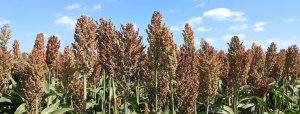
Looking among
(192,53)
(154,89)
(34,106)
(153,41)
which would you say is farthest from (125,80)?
(34,106)

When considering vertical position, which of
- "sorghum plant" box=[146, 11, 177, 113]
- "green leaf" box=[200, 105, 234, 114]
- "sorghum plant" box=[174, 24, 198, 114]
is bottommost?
"green leaf" box=[200, 105, 234, 114]

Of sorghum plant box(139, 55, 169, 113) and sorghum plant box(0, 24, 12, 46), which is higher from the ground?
sorghum plant box(0, 24, 12, 46)

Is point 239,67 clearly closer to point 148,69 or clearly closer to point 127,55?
point 148,69

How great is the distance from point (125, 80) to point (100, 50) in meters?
1.22

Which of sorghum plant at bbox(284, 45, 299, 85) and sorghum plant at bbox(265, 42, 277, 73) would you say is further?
sorghum plant at bbox(265, 42, 277, 73)

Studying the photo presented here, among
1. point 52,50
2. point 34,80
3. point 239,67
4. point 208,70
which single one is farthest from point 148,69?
point 52,50

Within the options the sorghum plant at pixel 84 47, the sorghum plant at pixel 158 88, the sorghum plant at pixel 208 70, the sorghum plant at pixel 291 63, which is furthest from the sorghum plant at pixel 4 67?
the sorghum plant at pixel 291 63

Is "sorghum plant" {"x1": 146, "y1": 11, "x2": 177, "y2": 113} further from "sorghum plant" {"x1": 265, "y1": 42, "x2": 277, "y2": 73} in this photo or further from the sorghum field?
"sorghum plant" {"x1": 265, "y1": 42, "x2": 277, "y2": 73}

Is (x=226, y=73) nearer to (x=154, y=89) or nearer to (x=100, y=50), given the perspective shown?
(x=154, y=89)

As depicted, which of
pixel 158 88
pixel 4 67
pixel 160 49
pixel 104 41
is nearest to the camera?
pixel 160 49

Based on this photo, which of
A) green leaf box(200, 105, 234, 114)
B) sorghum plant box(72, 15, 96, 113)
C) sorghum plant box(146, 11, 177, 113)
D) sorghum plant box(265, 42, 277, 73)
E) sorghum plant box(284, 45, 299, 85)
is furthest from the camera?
sorghum plant box(265, 42, 277, 73)

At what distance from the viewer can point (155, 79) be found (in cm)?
314

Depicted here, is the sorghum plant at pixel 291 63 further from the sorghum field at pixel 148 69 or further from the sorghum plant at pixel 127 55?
the sorghum plant at pixel 127 55

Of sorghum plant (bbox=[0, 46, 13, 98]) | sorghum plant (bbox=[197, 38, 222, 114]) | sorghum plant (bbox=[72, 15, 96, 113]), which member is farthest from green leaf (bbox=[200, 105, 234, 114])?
sorghum plant (bbox=[0, 46, 13, 98])
